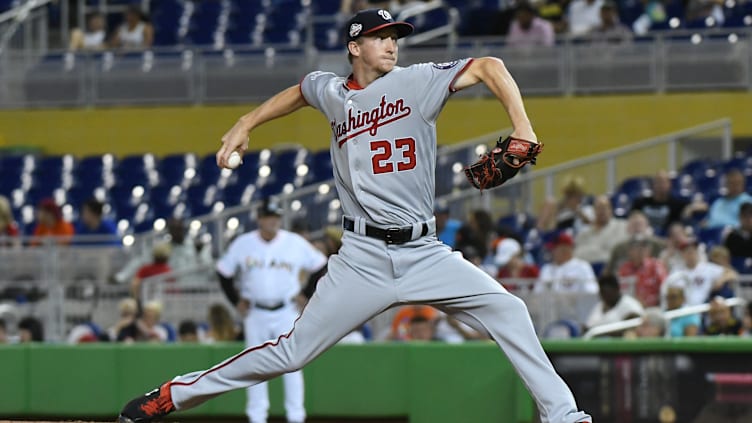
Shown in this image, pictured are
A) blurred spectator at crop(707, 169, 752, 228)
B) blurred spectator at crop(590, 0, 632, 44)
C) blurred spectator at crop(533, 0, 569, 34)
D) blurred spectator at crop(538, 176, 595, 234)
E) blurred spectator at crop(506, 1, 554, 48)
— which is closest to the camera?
blurred spectator at crop(707, 169, 752, 228)

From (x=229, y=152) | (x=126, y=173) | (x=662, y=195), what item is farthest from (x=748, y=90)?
(x=229, y=152)

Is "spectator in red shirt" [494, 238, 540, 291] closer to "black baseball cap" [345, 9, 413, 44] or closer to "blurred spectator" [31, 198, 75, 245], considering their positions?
"blurred spectator" [31, 198, 75, 245]

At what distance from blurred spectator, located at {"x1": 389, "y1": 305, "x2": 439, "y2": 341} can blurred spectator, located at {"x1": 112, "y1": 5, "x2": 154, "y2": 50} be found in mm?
7714

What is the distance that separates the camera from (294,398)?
34.4 ft

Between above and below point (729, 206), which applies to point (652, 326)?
below

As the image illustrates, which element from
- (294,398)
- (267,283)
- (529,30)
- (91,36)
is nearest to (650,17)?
(529,30)

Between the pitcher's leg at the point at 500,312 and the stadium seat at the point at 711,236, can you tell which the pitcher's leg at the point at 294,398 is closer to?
the stadium seat at the point at 711,236

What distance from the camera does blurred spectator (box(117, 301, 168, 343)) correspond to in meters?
12.0

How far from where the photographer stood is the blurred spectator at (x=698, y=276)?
36.7 ft

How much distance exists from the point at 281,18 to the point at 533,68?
3.51 meters

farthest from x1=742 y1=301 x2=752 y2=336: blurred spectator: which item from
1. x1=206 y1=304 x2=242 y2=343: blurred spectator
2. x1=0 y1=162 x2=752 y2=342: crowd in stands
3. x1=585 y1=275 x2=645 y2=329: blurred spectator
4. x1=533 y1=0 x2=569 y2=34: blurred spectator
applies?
x1=533 y1=0 x2=569 y2=34: blurred spectator

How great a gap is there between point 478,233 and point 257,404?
316 cm

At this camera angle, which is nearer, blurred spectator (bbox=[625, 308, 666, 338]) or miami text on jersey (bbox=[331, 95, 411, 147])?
miami text on jersey (bbox=[331, 95, 411, 147])

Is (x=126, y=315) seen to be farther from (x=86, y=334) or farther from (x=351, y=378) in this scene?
(x=351, y=378)
